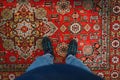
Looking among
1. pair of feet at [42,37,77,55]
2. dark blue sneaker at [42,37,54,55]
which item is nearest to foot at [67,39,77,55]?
pair of feet at [42,37,77,55]

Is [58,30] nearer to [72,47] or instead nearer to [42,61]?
[72,47]

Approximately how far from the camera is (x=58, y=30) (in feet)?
4.78

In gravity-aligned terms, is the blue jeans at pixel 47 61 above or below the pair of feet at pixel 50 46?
below

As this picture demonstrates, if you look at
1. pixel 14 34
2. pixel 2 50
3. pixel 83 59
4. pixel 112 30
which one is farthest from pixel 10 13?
pixel 112 30

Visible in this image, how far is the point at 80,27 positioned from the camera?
4.78 feet

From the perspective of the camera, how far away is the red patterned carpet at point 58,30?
1.44 m

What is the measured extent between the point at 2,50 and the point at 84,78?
827mm

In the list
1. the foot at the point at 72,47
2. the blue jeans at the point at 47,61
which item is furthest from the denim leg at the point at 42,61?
the foot at the point at 72,47

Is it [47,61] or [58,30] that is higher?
[58,30]

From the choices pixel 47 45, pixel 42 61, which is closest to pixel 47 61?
pixel 42 61

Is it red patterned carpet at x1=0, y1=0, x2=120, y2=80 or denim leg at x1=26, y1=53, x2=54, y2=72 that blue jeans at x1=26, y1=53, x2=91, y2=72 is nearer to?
denim leg at x1=26, y1=53, x2=54, y2=72

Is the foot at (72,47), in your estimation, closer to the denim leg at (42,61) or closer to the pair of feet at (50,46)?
the pair of feet at (50,46)

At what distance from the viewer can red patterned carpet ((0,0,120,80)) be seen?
4.73 feet

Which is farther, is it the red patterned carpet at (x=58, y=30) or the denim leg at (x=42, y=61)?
the red patterned carpet at (x=58, y=30)
